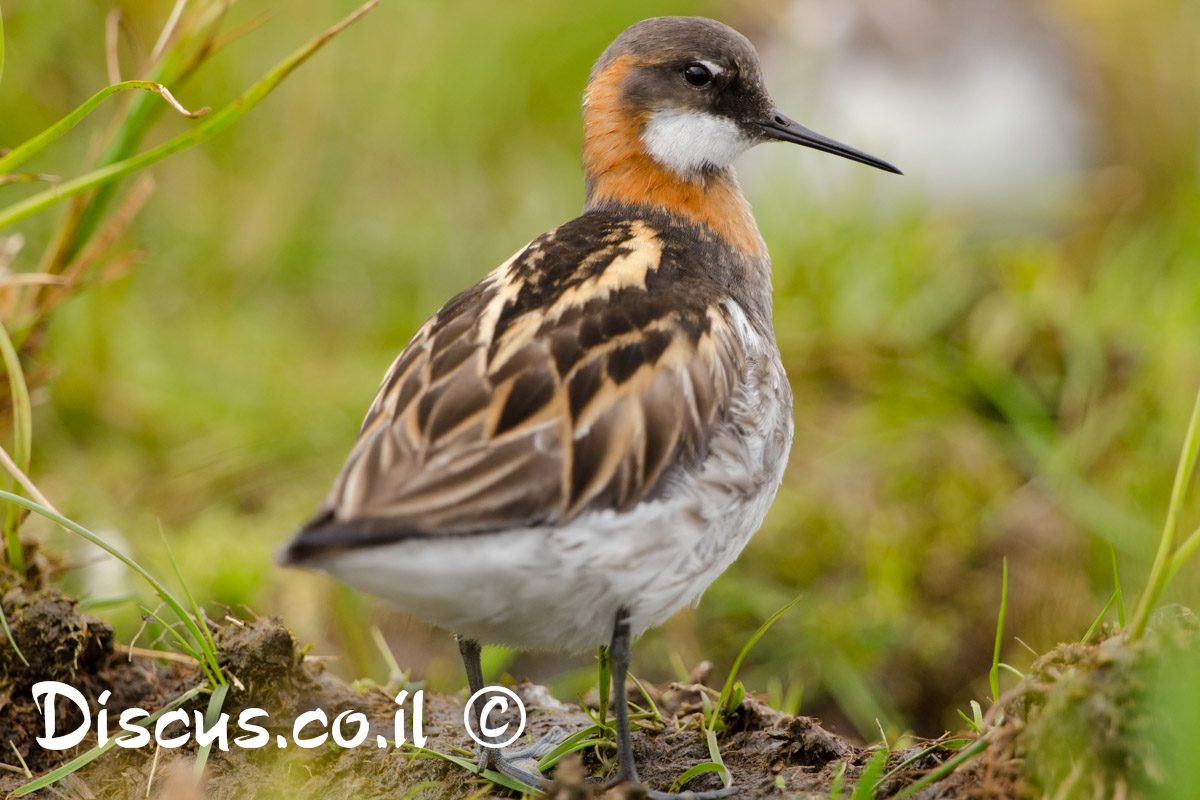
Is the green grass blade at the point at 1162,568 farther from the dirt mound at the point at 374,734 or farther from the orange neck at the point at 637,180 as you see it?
the orange neck at the point at 637,180

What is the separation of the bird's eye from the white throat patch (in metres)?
0.10

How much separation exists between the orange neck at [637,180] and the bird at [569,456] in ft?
0.74

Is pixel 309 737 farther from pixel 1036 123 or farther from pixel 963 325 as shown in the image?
pixel 1036 123

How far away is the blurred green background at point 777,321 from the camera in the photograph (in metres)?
5.18

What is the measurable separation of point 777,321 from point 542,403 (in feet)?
11.3

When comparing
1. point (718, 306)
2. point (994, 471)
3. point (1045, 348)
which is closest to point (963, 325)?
point (1045, 348)

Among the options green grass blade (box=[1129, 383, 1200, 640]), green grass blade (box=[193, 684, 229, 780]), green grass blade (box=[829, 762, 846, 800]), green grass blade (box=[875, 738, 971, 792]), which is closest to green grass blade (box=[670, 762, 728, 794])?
green grass blade (box=[829, 762, 846, 800])

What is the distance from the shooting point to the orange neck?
4004 millimetres

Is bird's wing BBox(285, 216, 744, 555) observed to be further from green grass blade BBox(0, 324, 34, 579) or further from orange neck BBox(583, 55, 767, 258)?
green grass blade BBox(0, 324, 34, 579)

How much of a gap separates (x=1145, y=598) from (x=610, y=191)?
2.05m

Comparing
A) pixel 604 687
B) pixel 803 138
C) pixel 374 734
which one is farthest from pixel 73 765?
pixel 803 138

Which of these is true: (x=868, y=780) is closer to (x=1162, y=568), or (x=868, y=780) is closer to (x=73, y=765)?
(x=1162, y=568)

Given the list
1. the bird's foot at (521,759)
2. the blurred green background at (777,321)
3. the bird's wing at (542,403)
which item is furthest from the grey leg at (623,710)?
the blurred green background at (777,321)

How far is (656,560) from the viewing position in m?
2.99
